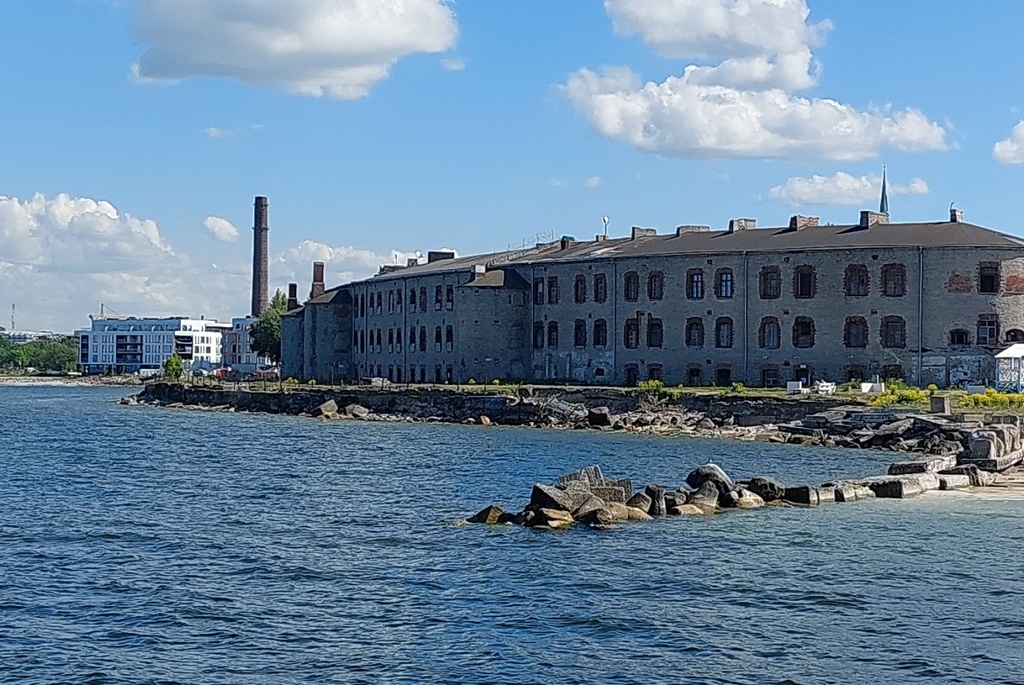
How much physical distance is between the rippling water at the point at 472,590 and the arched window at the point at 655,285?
32.9m

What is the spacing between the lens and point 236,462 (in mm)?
43062

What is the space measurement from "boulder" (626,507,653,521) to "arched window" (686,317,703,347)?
40084 millimetres

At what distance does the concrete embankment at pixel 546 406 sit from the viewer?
55.0 m

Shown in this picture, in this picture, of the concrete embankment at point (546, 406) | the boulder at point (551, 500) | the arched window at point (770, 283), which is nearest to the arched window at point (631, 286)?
the concrete embankment at point (546, 406)

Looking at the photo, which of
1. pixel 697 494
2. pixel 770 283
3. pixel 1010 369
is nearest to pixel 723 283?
pixel 770 283

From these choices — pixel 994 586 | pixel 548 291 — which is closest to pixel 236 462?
pixel 994 586

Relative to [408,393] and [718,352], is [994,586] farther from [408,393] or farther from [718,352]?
[408,393]

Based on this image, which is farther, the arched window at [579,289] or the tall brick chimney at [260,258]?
the tall brick chimney at [260,258]

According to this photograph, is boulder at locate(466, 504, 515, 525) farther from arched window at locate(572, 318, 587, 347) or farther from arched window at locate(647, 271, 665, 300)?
arched window at locate(572, 318, 587, 347)

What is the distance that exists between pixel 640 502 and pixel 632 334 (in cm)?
4197

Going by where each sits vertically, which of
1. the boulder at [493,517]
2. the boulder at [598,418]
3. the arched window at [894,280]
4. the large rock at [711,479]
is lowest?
the boulder at [493,517]

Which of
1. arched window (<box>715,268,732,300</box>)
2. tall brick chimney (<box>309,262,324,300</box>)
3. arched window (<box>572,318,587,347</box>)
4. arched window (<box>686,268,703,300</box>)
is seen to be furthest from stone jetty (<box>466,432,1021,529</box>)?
tall brick chimney (<box>309,262,324,300</box>)

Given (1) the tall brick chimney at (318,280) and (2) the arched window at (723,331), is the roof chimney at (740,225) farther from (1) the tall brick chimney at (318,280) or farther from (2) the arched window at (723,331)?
(1) the tall brick chimney at (318,280)

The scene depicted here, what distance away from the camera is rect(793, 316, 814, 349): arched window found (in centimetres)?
6275
